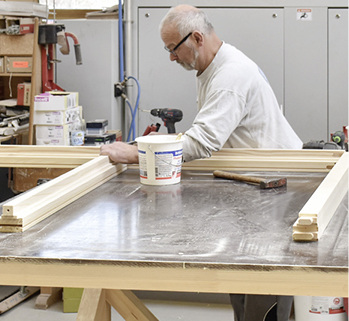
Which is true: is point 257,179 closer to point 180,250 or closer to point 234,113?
point 234,113

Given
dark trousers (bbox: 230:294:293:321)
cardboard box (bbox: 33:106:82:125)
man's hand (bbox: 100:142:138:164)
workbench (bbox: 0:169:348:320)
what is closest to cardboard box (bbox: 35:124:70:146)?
cardboard box (bbox: 33:106:82:125)

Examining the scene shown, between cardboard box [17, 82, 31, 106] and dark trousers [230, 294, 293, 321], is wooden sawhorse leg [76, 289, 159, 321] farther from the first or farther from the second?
cardboard box [17, 82, 31, 106]

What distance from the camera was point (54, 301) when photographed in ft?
10.2

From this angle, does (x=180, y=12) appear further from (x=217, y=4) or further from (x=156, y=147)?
(x=217, y=4)

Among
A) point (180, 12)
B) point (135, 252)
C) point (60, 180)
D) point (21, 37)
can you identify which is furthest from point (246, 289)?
point (21, 37)

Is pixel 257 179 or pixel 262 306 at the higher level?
pixel 257 179

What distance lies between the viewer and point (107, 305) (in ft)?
5.57

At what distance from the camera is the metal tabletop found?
3.51ft

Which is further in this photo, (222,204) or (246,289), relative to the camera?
(222,204)

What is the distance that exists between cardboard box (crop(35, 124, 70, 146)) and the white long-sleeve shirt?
4.16 ft

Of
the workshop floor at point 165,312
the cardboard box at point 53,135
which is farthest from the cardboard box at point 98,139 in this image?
the workshop floor at point 165,312

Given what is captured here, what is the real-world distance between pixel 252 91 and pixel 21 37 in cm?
195

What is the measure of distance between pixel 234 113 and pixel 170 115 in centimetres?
162

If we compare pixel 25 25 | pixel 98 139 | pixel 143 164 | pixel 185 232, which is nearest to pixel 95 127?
pixel 98 139
